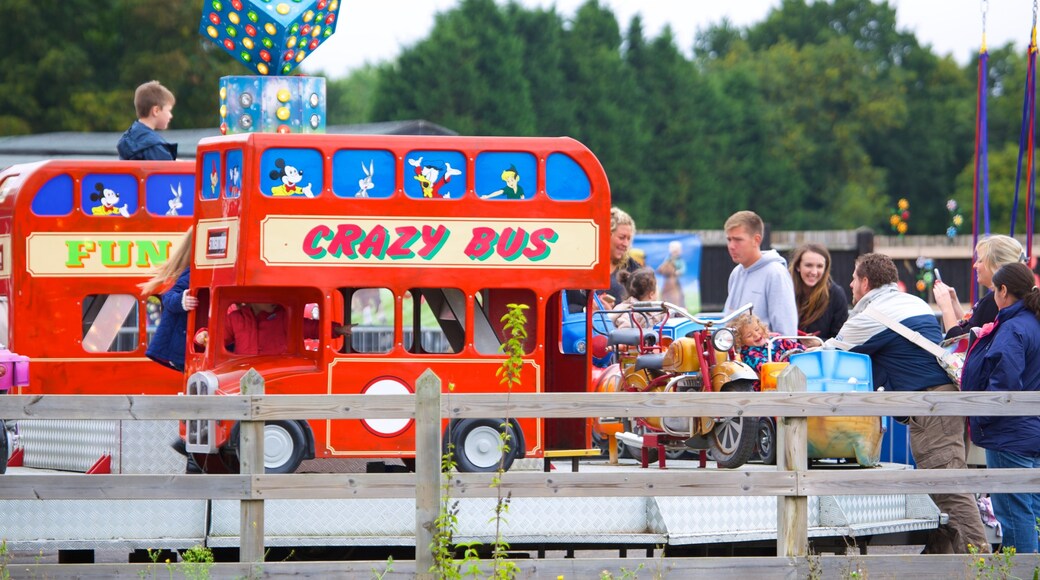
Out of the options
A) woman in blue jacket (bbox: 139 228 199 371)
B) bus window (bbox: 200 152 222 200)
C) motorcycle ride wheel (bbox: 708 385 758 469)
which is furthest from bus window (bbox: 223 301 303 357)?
motorcycle ride wheel (bbox: 708 385 758 469)

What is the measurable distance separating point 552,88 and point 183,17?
17.5 m

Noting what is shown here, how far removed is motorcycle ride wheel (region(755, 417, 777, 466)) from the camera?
1052cm

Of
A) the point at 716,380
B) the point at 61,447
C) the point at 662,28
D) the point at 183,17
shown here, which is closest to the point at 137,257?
the point at 61,447

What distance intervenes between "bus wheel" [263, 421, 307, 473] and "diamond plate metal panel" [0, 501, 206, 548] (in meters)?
0.58

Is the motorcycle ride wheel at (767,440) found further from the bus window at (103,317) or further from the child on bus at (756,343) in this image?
the bus window at (103,317)

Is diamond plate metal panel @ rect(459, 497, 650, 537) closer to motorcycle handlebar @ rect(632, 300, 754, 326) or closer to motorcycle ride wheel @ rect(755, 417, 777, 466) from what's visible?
motorcycle ride wheel @ rect(755, 417, 777, 466)

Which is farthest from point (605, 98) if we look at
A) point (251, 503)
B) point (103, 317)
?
point (251, 503)

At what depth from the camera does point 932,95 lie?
81.6 meters

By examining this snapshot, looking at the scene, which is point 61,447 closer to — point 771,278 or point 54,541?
point 54,541

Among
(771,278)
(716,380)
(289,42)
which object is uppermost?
(289,42)

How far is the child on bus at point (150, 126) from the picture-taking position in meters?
12.1

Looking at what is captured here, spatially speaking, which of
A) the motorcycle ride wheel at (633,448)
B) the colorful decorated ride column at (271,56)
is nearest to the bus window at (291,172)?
the colorful decorated ride column at (271,56)

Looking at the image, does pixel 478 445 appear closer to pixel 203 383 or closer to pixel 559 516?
pixel 559 516

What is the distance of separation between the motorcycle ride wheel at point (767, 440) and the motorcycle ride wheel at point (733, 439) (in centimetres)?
13
